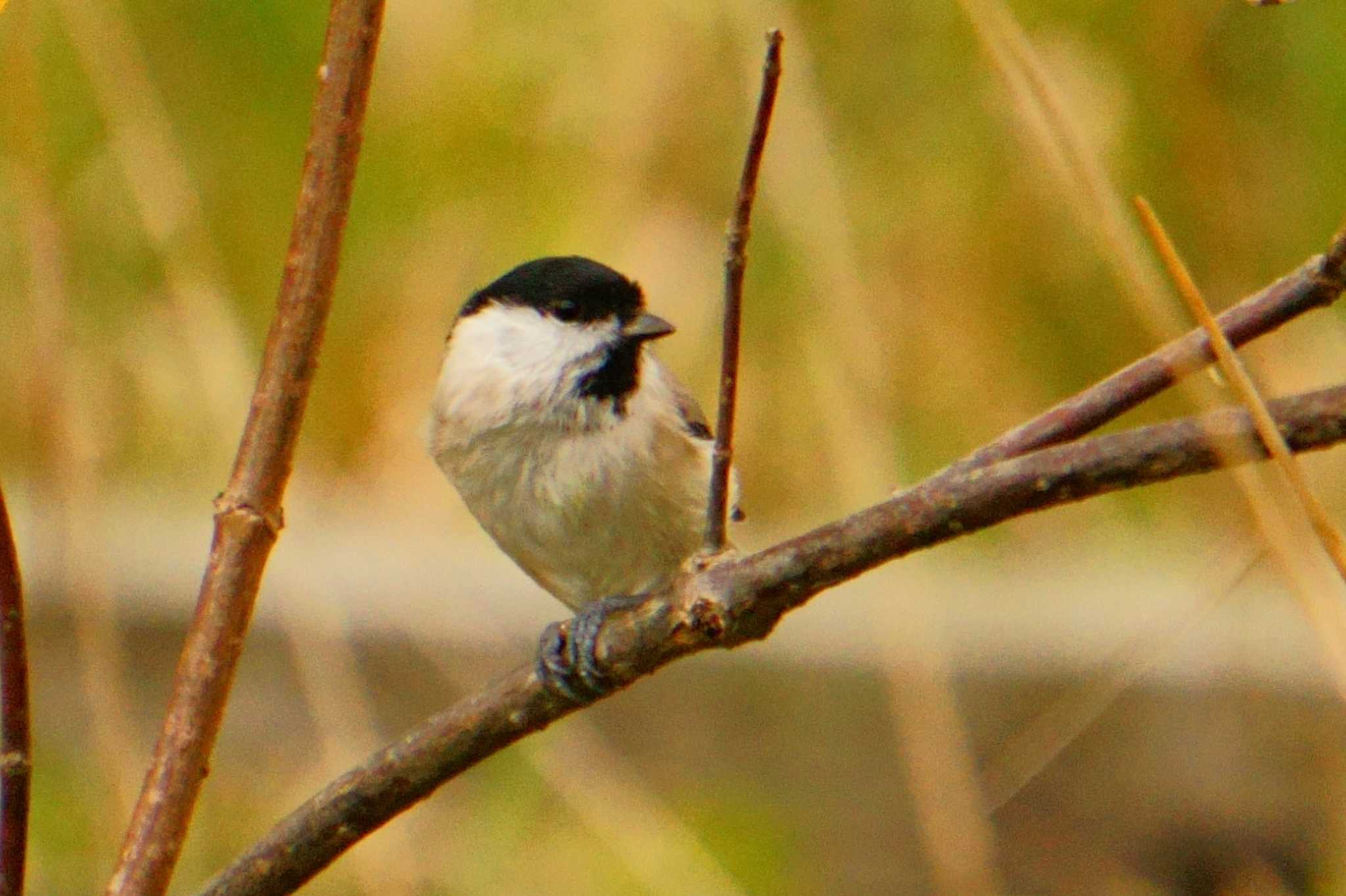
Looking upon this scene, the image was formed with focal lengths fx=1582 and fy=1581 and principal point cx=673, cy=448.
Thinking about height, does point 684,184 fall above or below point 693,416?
above

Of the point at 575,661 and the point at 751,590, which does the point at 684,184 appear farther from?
the point at 751,590

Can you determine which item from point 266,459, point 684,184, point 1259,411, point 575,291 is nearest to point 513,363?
point 575,291

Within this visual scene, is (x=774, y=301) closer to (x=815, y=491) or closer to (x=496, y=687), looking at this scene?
(x=815, y=491)

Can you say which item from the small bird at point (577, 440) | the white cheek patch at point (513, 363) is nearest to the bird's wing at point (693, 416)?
the small bird at point (577, 440)

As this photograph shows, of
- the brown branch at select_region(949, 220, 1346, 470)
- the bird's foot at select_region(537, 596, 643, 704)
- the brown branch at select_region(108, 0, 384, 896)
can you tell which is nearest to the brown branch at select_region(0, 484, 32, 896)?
the brown branch at select_region(108, 0, 384, 896)

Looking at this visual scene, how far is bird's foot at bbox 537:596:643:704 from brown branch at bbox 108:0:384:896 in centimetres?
17

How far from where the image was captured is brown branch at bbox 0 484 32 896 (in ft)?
1.87

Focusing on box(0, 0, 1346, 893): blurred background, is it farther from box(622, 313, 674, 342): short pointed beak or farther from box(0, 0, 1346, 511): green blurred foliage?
box(622, 313, 674, 342): short pointed beak

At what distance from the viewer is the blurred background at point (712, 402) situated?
1057 mm

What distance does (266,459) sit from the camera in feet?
2.00

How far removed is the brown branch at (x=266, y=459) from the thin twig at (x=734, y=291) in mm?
144

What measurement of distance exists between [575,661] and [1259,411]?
0.45m

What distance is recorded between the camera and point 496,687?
0.73m

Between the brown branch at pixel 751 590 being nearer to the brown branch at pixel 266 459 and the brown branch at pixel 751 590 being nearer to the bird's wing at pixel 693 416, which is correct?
the brown branch at pixel 266 459
